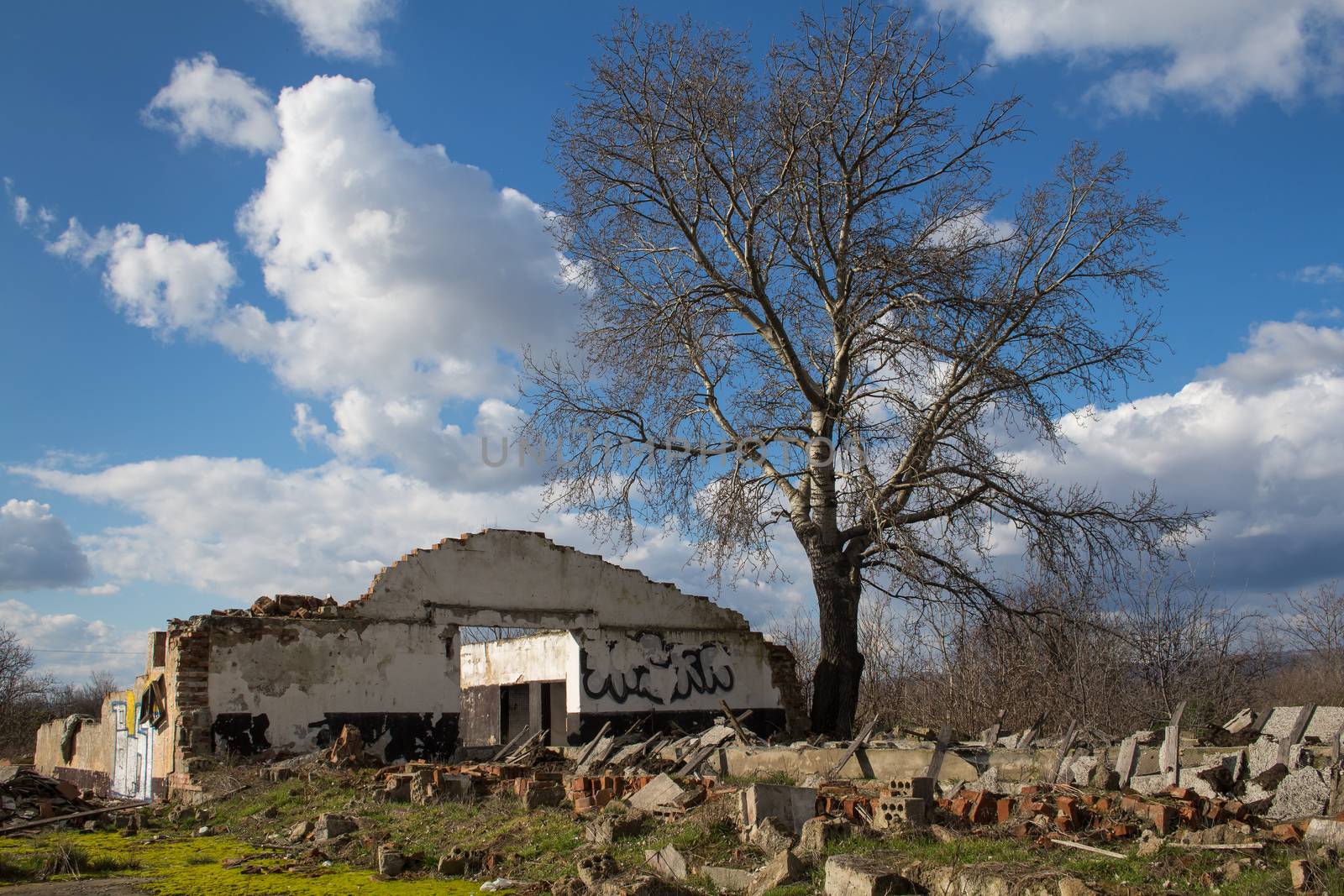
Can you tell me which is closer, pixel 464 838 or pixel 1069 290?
pixel 464 838

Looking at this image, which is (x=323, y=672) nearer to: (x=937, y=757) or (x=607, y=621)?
(x=607, y=621)

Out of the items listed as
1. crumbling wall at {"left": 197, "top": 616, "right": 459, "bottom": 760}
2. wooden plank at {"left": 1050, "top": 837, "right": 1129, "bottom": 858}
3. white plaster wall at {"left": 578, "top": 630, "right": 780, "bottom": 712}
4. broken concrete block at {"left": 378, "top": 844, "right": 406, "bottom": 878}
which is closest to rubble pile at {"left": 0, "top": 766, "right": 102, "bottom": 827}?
crumbling wall at {"left": 197, "top": 616, "right": 459, "bottom": 760}

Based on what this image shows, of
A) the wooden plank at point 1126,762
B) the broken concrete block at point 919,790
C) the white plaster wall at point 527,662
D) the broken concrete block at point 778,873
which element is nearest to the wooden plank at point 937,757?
the wooden plank at point 1126,762

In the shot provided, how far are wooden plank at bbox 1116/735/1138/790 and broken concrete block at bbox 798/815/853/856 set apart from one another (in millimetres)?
3460

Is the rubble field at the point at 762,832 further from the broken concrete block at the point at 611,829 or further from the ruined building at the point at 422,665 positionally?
the ruined building at the point at 422,665

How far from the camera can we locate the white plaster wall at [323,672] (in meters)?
17.1

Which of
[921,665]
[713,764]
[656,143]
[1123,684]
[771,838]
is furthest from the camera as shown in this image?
[921,665]

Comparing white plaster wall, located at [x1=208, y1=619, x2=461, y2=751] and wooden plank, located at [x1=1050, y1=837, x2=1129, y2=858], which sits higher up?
white plaster wall, located at [x1=208, y1=619, x2=461, y2=751]

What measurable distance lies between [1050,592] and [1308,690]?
6.25m

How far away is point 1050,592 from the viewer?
21672mm

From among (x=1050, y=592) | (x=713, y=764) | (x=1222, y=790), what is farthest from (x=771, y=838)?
(x=1050, y=592)

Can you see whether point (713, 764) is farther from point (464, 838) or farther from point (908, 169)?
point (908, 169)

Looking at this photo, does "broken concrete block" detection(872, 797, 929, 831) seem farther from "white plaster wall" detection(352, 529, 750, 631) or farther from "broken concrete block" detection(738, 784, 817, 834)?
"white plaster wall" detection(352, 529, 750, 631)

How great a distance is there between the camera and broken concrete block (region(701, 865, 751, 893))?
809 centimetres
